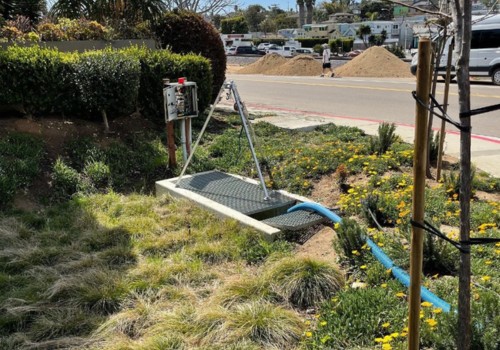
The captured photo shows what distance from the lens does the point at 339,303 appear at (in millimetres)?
3219

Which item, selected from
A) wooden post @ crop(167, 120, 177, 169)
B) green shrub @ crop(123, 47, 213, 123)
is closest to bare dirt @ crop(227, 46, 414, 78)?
green shrub @ crop(123, 47, 213, 123)

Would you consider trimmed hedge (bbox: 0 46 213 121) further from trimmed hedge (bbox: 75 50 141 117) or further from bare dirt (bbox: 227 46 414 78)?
bare dirt (bbox: 227 46 414 78)

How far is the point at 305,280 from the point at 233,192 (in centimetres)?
224

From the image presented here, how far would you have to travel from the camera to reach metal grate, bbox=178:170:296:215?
17.1ft

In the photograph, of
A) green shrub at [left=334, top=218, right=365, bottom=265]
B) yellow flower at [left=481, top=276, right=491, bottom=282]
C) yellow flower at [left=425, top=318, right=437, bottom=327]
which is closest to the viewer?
yellow flower at [left=425, top=318, right=437, bottom=327]

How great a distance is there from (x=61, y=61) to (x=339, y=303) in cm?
582

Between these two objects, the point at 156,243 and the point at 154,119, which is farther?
the point at 154,119

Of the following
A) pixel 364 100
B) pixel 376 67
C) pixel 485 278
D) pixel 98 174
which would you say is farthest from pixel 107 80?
pixel 376 67

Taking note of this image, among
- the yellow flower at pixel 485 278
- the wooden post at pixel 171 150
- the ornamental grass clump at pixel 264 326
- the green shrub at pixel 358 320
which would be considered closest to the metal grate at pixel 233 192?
the wooden post at pixel 171 150

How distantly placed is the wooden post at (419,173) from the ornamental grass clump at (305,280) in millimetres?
1317

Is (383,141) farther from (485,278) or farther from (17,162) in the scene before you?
(17,162)

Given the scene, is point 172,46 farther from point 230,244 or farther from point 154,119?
point 230,244

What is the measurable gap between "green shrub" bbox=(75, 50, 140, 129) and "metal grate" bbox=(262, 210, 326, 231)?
3797 mm

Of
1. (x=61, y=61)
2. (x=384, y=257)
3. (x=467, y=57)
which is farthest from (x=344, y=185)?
(x=61, y=61)
